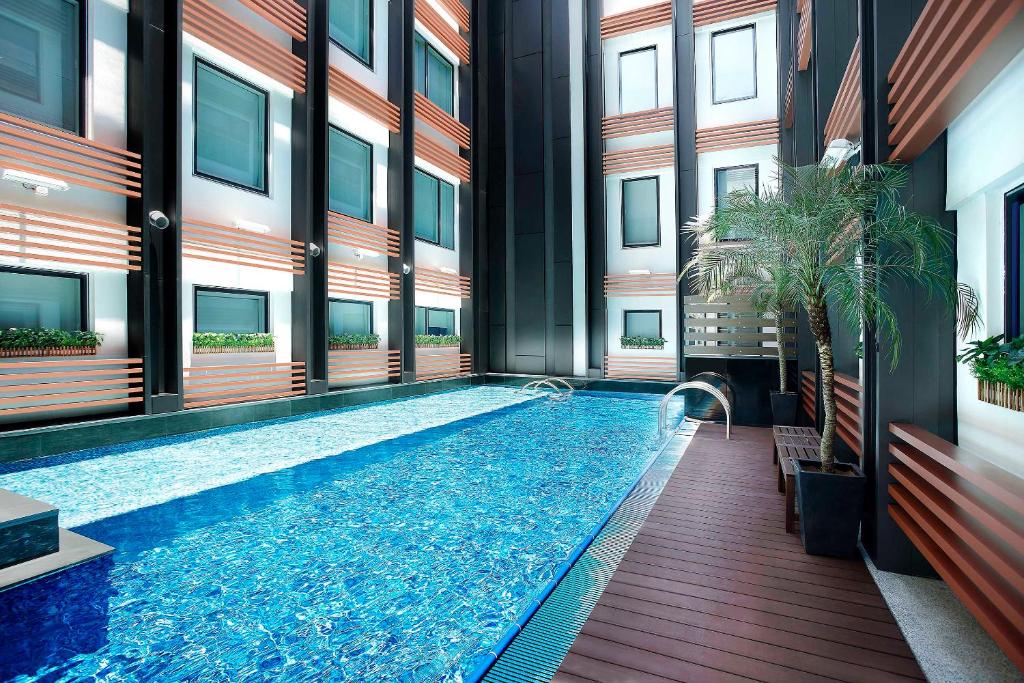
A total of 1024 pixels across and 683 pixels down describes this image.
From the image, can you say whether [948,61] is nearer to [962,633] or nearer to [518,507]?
[962,633]

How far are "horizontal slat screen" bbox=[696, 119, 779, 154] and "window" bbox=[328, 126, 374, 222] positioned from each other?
702 cm

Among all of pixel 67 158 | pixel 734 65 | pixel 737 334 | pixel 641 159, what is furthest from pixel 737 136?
pixel 67 158

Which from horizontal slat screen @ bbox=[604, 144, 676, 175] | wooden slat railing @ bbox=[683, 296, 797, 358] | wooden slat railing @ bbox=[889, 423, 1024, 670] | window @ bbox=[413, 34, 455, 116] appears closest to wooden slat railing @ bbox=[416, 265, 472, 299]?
window @ bbox=[413, 34, 455, 116]

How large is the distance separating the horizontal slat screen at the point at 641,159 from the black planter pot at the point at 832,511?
1001 centimetres

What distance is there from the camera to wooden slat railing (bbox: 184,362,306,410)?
272 inches

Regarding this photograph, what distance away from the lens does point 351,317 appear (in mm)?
9867

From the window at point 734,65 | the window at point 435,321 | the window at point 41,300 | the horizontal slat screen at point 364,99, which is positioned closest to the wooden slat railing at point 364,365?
the window at point 435,321

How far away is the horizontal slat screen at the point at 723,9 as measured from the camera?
10.8m

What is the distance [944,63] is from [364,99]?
9326 millimetres

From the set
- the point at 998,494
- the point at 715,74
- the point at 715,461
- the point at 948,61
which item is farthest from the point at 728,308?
the point at 715,74

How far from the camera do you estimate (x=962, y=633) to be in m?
2.04

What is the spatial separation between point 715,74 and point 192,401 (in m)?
11.8

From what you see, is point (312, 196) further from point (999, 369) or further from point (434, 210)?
point (999, 369)

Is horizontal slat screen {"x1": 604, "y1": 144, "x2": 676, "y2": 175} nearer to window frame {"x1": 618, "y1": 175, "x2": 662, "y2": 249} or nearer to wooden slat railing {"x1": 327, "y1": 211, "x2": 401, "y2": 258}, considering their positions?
window frame {"x1": 618, "y1": 175, "x2": 662, "y2": 249}
